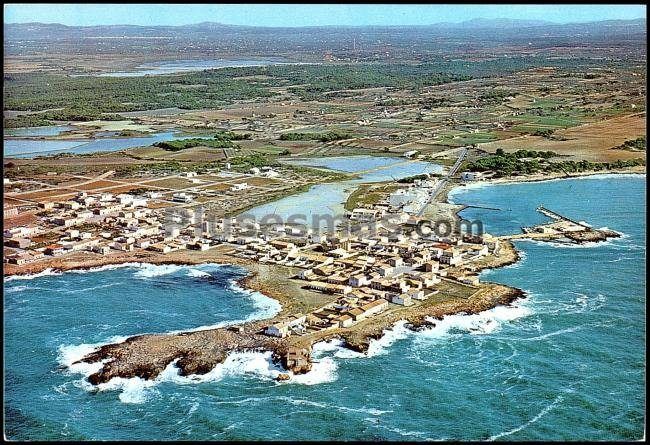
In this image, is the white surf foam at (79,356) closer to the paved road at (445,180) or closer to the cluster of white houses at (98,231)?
the cluster of white houses at (98,231)

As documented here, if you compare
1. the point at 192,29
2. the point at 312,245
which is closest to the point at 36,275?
the point at 312,245

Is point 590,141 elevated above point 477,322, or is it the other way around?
point 590,141

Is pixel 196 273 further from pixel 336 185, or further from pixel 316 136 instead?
pixel 316 136

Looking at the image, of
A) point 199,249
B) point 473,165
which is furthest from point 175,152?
point 199,249

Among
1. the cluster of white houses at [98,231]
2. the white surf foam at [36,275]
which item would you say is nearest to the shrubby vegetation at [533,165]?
the cluster of white houses at [98,231]

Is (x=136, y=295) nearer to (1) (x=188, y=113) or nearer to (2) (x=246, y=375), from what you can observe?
(2) (x=246, y=375)

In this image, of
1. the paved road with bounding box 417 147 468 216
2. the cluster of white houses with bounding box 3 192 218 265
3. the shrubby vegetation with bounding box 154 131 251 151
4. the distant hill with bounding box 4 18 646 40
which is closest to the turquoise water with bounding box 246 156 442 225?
the paved road with bounding box 417 147 468 216

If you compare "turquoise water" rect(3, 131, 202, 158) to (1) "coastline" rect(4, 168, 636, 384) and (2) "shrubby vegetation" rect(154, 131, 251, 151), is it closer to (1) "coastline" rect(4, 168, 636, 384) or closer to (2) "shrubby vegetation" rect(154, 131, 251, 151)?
(2) "shrubby vegetation" rect(154, 131, 251, 151)
